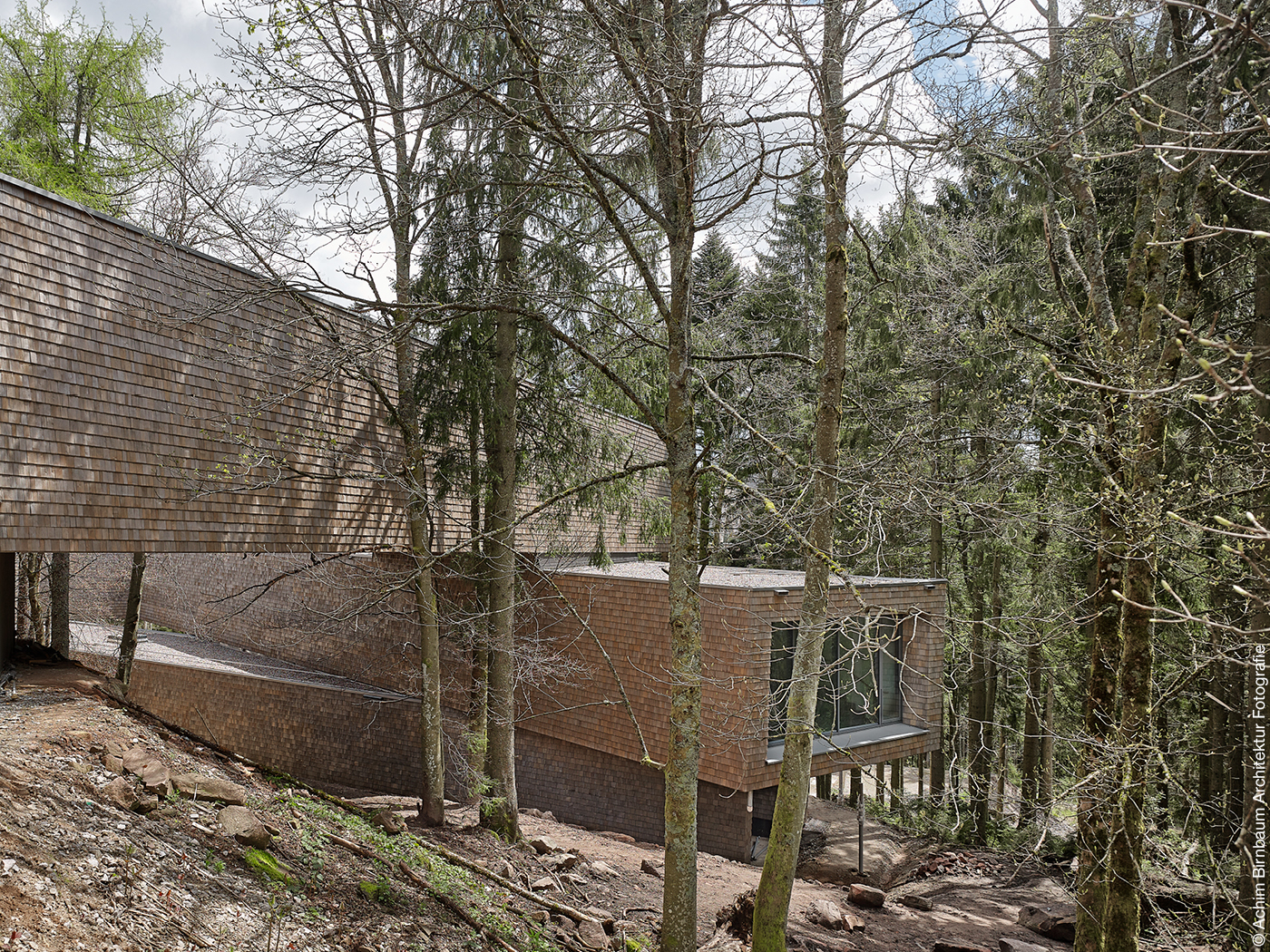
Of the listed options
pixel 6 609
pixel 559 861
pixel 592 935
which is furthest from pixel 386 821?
pixel 6 609

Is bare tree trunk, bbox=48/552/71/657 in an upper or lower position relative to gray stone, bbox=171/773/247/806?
upper

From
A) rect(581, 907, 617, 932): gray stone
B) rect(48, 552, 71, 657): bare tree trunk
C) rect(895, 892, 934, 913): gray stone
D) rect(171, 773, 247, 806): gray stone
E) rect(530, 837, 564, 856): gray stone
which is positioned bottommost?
rect(895, 892, 934, 913): gray stone

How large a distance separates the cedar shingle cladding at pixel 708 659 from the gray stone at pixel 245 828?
4.76m

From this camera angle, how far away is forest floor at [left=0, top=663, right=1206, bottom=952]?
406 cm

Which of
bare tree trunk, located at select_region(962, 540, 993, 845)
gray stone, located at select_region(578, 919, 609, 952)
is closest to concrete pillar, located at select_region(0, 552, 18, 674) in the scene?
gray stone, located at select_region(578, 919, 609, 952)

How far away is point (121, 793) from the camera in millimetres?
5070

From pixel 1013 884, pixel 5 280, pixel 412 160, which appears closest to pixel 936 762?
pixel 1013 884

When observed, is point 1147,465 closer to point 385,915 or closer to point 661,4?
point 661,4

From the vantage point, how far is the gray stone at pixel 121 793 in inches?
197

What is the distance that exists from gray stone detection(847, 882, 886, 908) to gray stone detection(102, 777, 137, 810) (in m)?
8.81

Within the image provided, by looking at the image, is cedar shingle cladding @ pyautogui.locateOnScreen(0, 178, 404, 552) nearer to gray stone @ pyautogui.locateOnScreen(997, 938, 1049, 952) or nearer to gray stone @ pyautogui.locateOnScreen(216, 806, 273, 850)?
gray stone @ pyautogui.locateOnScreen(216, 806, 273, 850)

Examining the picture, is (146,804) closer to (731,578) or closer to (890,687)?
(731,578)

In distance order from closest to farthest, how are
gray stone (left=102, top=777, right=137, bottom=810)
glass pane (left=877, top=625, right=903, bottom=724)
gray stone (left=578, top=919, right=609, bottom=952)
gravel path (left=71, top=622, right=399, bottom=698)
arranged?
1. gray stone (left=102, top=777, right=137, bottom=810)
2. gray stone (left=578, top=919, right=609, bottom=952)
3. glass pane (left=877, top=625, right=903, bottom=724)
4. gravel path (left=71, top=622, right=399, bottom=698)

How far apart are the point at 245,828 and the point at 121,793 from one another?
0.83 meters
